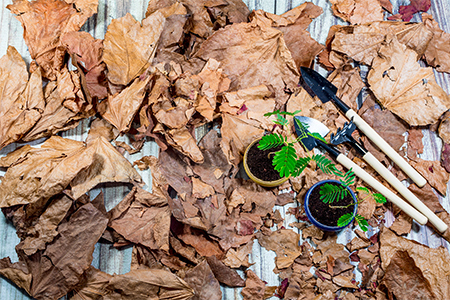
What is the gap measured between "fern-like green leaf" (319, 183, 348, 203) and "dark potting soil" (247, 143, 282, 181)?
161 millimetres

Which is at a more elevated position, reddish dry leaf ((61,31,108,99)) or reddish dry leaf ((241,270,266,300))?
reddish dry leaf ((61,31,108,99))

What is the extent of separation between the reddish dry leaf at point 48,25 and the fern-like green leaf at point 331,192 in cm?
106

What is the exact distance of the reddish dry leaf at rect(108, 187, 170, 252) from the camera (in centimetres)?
129

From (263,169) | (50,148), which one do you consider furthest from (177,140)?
(50,148)

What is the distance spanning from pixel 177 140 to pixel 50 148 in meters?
0.45

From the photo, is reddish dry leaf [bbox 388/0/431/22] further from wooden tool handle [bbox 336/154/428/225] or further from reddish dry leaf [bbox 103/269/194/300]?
reddish dry leaf [bbox 103/269/194/300]

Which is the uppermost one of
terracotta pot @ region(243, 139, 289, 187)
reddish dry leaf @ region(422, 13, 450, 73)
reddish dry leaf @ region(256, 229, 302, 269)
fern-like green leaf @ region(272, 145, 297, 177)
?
reddish dry leaf @ region(422, 13, 450, 73)

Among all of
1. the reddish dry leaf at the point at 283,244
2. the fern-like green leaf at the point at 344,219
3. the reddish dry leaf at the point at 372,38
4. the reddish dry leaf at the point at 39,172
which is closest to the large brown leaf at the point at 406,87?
the reddish dry leaf at the point at 372,38

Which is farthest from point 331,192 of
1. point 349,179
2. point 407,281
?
point 407,281

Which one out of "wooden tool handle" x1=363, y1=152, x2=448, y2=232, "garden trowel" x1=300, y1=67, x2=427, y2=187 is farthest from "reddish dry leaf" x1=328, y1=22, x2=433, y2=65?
"wooden tool handle" x1=363, y1=152, x2=448, y2=232

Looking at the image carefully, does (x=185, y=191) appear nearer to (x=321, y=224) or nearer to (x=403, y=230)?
(x=321, y=224)

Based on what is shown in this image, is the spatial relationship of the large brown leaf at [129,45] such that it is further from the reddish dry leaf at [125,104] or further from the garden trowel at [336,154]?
the garden trowel at [336,154]

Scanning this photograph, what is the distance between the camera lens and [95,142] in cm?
131

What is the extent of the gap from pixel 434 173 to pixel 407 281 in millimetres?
430
